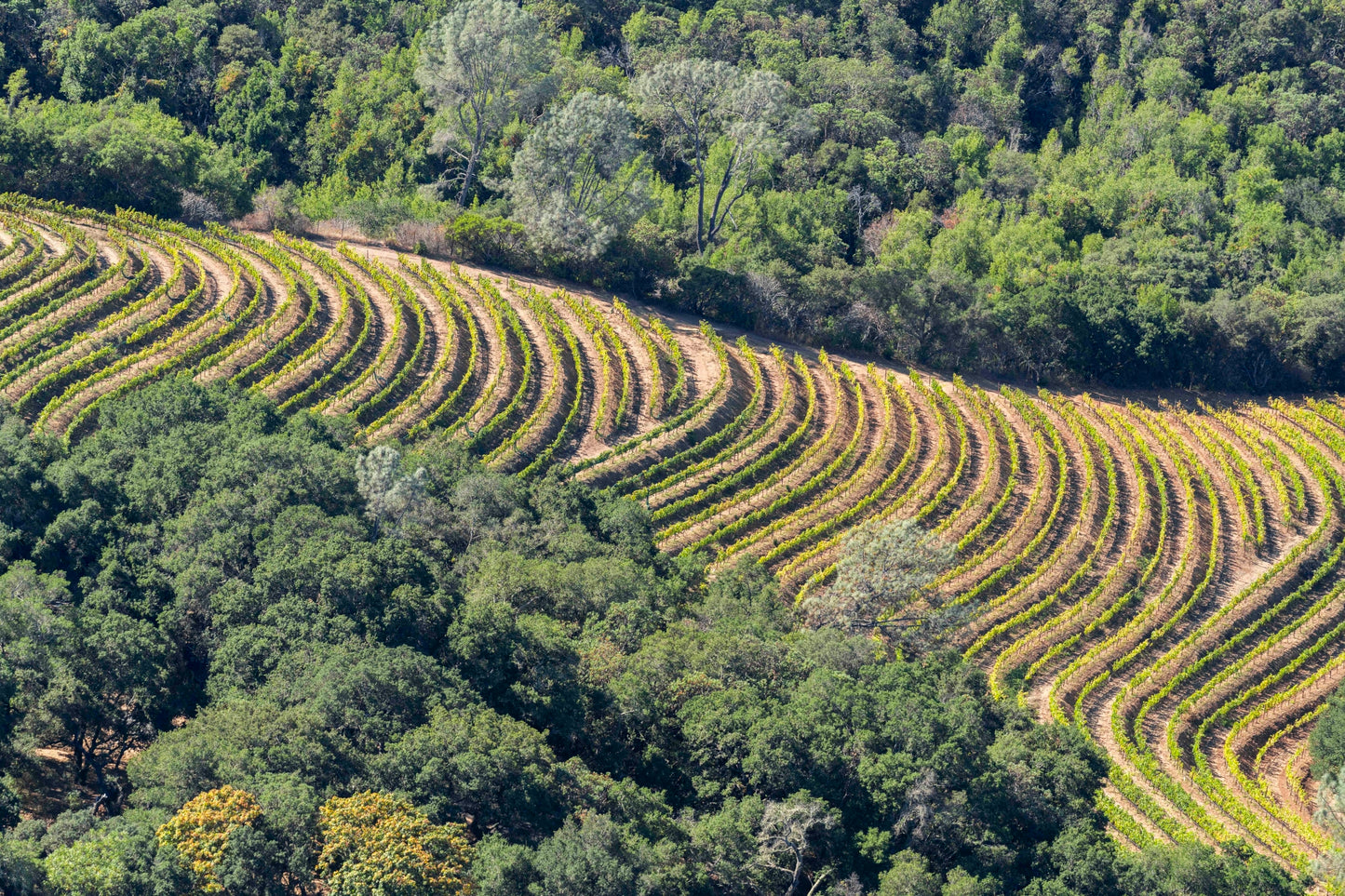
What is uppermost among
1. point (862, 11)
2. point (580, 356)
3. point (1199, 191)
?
point (862, 11)

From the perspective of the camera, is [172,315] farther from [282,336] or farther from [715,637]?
[715,637]

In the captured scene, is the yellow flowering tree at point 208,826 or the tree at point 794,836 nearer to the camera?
the yellow flowering tree at point 208,826

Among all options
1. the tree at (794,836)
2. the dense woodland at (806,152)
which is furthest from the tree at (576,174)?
the tree at (794,836)

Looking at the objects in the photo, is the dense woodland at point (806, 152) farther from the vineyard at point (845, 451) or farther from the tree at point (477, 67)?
the vineyard at point (845, 451)

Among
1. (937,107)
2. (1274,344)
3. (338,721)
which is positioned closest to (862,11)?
(937,107)

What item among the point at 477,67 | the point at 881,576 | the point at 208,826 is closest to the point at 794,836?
the point at 208,826

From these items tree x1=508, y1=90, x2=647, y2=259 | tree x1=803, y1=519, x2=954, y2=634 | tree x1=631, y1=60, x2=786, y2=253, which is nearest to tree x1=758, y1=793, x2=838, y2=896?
tree x1=803, y1=519, x2=954, y2=634
